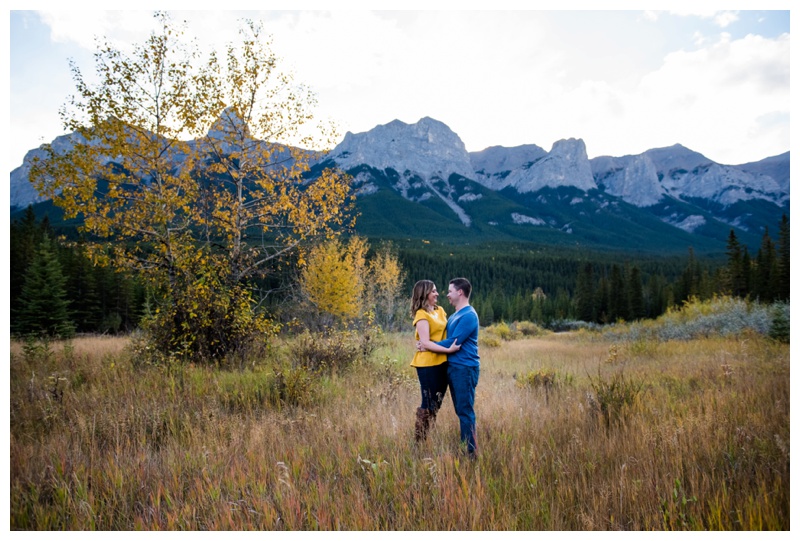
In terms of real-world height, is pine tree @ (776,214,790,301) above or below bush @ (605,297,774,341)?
above

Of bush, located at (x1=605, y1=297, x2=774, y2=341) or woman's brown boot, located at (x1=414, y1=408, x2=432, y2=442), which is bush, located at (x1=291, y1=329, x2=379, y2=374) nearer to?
woman's brown boot, located at (x1=414, y1=408, x2=432, y2=442)

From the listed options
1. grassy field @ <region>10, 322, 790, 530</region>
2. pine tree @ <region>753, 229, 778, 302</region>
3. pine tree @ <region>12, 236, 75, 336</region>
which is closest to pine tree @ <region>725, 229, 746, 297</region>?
pine tree @ <region>753, 229, 778, 302</region>

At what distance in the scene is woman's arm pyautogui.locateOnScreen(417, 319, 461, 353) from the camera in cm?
336

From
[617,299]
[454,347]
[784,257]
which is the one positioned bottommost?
[617,299]

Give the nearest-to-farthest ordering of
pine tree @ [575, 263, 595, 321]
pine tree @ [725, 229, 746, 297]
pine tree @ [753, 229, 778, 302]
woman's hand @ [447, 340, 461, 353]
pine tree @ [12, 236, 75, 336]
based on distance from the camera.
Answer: woman's hand @ [447, 340, 461, 353] < pine tree @ [12, 236, 75, 336] < pine tree @ [753, 229, 778, 302] < pine tree @ [725, 229, 746, 297] < pine tree @ [575, 263, 595, 321]

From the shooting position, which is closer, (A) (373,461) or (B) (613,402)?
(A) (373,461)

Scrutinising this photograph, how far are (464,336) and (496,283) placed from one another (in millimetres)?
96312

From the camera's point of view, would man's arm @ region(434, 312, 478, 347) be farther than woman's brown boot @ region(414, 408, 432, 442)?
No

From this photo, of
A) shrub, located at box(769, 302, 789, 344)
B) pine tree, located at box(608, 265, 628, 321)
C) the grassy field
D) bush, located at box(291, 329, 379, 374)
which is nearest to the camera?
the grassy field

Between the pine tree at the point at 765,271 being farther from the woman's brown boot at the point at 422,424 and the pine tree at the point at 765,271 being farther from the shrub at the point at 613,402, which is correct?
the woman's brown boot at the point at 422,424

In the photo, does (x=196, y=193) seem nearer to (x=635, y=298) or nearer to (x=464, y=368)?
(x=464, y=368)

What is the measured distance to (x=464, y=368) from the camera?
342 cm

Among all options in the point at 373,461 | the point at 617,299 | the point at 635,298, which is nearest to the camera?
the point at 373,461

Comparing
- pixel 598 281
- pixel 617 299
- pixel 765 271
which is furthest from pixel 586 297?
pixel 765 271
